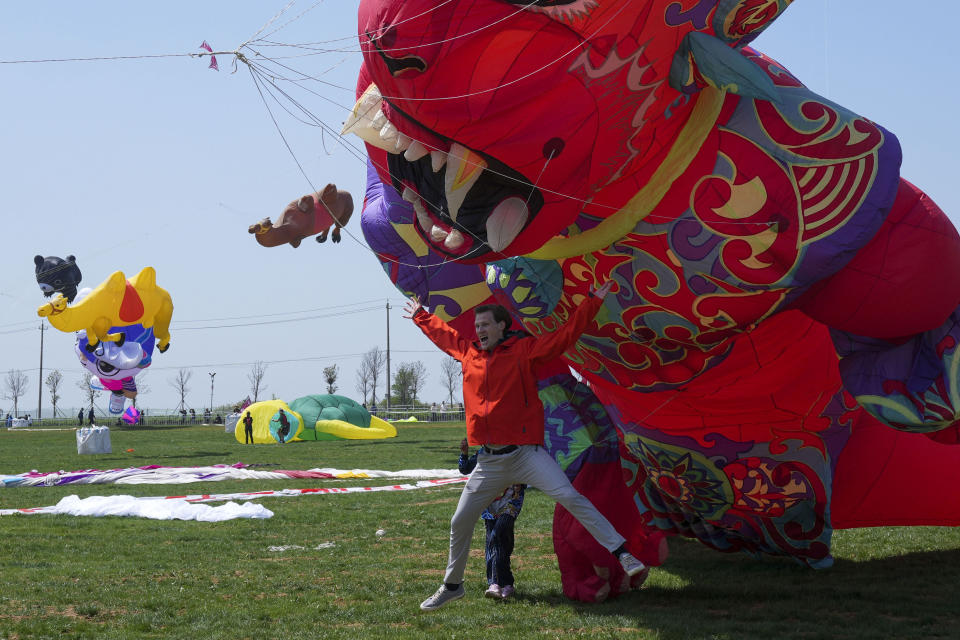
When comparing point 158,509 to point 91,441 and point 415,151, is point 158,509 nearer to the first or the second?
point 415,151

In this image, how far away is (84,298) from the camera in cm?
2209

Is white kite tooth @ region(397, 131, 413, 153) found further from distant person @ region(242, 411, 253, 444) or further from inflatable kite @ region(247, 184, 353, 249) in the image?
distant person @ region(242, 411, 253, 444)

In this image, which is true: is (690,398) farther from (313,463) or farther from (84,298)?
(84,298)

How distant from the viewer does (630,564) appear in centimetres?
404

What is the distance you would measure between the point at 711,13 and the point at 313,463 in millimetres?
14236

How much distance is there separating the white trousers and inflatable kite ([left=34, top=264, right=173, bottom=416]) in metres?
19.2

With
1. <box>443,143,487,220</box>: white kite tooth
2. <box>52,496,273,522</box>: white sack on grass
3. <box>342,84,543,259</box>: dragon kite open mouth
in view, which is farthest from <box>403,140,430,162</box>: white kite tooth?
<box>52,496,273,522</box>: white sack on grass

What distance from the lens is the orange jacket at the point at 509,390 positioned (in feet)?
14.7

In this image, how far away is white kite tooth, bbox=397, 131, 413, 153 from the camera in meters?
3.85

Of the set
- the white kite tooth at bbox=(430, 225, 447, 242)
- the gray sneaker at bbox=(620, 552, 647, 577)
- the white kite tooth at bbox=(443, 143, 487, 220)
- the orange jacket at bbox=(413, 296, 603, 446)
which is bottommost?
the gray sneaker at bbox=(620, 552, 647, 577)

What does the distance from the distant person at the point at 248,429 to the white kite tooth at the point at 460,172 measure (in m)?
21.8

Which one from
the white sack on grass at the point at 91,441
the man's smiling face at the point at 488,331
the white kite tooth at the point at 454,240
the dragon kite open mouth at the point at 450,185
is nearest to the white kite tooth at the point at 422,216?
the dragon kite open mouth at the point at 450,185

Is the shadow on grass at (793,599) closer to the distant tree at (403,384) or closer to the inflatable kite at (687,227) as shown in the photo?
the inflatable kite at (687,227)

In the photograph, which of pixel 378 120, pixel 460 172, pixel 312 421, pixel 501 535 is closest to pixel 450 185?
pixel 460 172
